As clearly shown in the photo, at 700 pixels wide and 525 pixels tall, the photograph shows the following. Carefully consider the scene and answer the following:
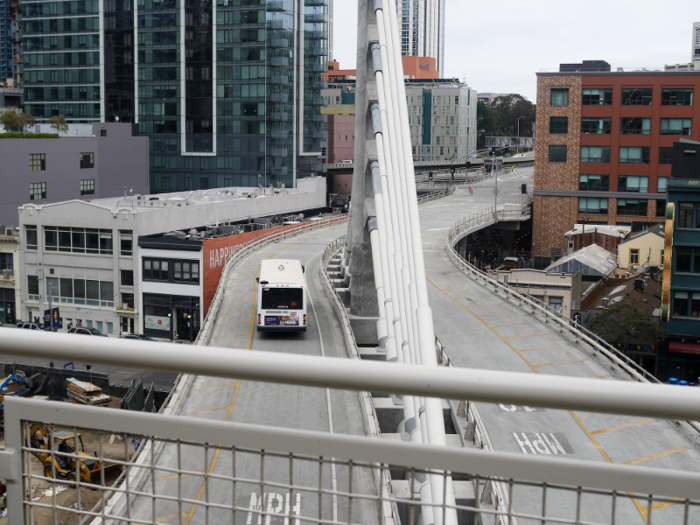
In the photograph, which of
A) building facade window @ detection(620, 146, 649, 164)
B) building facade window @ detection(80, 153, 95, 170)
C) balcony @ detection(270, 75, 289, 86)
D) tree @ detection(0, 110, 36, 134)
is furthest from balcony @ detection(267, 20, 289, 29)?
building facade window @ detection(620, 146, 649, 164)

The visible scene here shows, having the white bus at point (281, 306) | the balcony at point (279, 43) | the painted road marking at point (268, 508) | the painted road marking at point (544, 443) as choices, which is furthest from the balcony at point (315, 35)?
the painted road marking at point (268, 508)

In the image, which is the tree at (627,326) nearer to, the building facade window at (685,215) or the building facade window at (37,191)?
the building facade window at (685,215)

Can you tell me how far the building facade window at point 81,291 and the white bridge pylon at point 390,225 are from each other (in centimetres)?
2182

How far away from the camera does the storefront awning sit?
39719mm

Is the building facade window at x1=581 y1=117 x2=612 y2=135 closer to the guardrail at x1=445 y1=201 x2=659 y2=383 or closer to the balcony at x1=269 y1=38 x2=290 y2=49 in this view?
the guardrail at x1=445 y1=201 x2=659 y2=383

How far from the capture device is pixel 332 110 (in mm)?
132125

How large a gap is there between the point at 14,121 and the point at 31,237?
67.7 feet

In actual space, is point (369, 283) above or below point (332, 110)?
below

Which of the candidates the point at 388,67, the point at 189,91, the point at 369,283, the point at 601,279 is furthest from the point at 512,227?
the point at 388,67

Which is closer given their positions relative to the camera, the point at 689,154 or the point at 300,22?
the point at 689,154

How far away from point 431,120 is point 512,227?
207ft

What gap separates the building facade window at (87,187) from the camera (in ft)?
264

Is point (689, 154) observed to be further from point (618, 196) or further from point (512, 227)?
point (512, 227)

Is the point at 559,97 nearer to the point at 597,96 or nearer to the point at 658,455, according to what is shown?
the point at 597,96
